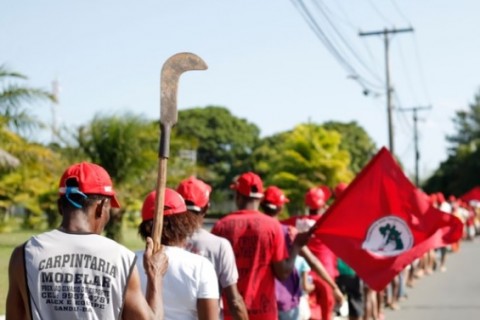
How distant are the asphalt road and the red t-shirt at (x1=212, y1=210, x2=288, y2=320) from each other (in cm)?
747

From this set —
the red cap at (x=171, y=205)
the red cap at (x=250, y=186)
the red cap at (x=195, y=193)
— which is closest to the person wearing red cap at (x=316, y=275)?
the red cap at (x=250, y=186)

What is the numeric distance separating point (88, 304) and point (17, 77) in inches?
339

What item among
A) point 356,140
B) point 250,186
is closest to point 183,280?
point 250,186

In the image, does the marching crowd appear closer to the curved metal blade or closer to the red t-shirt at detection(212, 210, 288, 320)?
the red t-shirt at detection(212, 210, 288, 320)

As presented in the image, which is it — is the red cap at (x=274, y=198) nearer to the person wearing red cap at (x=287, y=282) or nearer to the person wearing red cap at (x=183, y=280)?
the person wearing red cap at (x=287, y=282)

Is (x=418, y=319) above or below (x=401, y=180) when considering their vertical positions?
below

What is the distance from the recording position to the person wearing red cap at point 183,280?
4.86m

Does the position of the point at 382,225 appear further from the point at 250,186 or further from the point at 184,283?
the point at 184,283

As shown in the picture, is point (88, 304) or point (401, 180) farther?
point (401, 180)

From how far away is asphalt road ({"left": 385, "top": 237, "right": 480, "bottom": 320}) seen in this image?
14.2 meters

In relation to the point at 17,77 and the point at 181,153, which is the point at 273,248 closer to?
the point at 17,77

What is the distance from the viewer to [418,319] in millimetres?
13773

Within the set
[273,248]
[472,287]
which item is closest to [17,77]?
[273,248]

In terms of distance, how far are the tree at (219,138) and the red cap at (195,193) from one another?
70.6 metres
